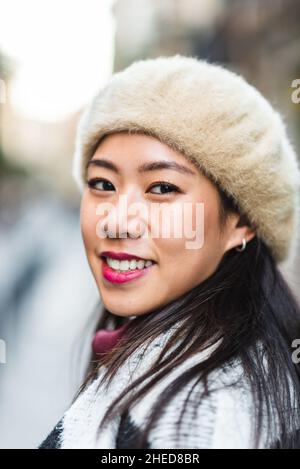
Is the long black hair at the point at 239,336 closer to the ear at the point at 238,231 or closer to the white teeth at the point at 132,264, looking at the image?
the ear at the point at 238,231

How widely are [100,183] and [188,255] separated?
1.48 ft

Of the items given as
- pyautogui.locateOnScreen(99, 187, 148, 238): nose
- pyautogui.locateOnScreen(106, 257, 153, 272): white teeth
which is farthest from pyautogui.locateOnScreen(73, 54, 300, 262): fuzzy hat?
pyautogui.locateOnScreen(106, 257, 153, 272): white teeth

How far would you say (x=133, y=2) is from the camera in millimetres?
19031

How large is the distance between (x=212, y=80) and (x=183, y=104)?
17 cm

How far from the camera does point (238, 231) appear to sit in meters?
2.27

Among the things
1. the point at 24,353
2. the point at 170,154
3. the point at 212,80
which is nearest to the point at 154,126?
the point at 170,154

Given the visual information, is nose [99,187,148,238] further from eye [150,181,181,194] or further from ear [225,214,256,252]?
ear [225,214,256,252]

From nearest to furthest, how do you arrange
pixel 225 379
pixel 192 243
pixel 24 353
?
1. pixel 225 379
2. pixel 192 243
3. pixel 24 353

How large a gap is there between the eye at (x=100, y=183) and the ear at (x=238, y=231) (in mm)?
490

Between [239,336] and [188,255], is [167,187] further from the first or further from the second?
[239,336]

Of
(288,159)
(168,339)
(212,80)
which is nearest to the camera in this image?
(168,339)

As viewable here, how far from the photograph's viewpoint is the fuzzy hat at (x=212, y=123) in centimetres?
211

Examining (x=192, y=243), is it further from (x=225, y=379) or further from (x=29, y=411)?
(x=29, y=411)

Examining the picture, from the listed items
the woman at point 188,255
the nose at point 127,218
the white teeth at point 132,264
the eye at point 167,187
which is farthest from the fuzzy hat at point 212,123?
the white teeth at point 132,264
